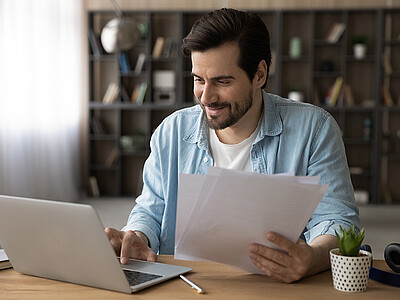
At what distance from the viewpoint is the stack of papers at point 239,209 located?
1221mm

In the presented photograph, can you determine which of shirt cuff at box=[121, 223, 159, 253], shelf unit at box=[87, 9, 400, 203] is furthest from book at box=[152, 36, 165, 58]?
shirt cuff at box=[121, 223, 159, 253]

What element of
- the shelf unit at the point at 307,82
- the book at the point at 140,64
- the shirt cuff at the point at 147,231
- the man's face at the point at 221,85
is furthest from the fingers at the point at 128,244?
the book at the point at 140,64

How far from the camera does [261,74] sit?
6.19 ft

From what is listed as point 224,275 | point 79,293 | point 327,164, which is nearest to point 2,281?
point 79,293

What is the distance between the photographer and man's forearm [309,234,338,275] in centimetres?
138

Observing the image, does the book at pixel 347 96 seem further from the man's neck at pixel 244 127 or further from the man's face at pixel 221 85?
the man's face at pixel 221 85

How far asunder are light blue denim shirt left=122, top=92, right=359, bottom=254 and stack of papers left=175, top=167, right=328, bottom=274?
1.20 ft

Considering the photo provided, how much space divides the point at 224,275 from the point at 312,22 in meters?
5.93

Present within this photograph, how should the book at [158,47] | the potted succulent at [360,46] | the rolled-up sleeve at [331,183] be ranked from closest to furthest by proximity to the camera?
the rolled-up sleeve at [331,183] → the potted succulent at [360,46] → the book at [158,47]

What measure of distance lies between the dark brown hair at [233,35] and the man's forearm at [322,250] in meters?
0.57

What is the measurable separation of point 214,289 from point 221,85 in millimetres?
685

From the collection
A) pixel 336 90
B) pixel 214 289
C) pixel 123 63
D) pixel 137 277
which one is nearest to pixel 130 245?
pixel 137 277

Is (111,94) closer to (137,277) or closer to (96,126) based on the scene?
(96,126)

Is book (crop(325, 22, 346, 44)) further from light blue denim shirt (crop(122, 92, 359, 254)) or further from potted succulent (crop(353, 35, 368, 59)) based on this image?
light blue denim shirt (crop(122, 92, 359, 254))
